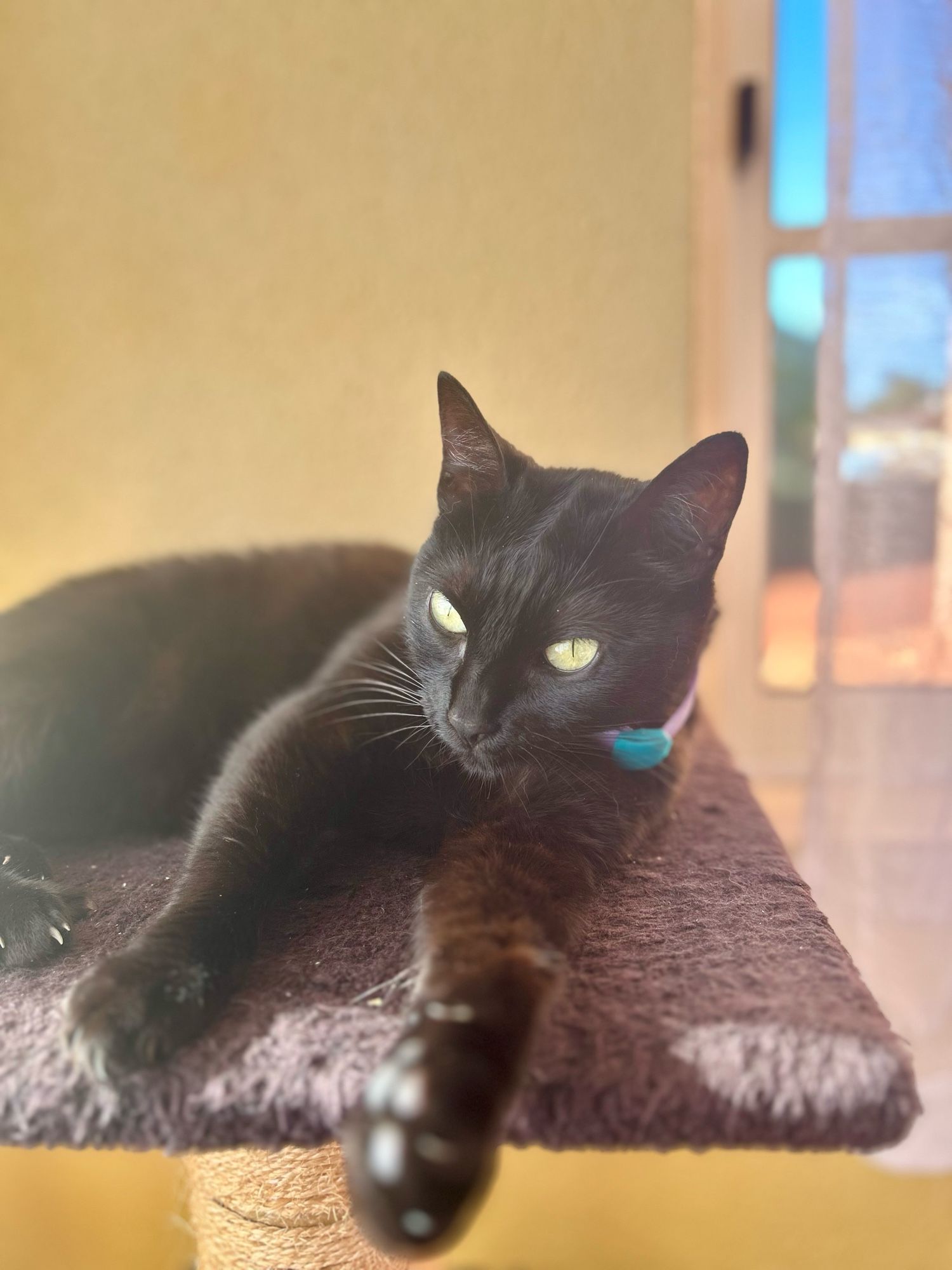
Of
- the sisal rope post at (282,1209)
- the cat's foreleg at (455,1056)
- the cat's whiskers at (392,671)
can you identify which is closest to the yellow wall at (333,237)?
the cat's whiskers at (392,671)

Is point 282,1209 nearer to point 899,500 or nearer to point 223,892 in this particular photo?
point 223,892

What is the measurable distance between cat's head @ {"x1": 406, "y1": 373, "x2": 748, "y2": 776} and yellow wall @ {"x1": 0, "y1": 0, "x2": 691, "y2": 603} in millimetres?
149

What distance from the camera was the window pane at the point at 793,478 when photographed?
1.12 m

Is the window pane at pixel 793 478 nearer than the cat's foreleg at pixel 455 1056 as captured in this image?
No

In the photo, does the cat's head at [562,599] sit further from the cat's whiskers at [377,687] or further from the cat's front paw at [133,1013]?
the cat's front paw at [133,1013]

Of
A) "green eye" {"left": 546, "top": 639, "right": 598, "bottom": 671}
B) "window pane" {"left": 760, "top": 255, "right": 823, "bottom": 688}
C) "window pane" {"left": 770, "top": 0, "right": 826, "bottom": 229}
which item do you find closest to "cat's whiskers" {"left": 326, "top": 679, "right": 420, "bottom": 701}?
"green eye" {"left": 546, "top": 639, "right": 598, "bottom": 671}

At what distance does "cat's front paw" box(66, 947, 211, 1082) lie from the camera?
0.52 meters

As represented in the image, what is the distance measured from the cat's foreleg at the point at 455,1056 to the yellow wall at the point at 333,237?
454 mm

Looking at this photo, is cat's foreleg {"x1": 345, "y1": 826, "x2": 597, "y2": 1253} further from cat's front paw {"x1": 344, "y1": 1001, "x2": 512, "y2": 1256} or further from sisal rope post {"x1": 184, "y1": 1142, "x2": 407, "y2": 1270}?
sisal rope post {"x1": 184, "y1": 1142, "x2": 407, "y2": 1270}

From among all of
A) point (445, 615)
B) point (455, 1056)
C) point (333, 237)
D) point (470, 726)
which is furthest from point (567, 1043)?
point (333, 237)

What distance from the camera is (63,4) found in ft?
2.80

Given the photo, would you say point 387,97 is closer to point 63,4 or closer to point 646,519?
point 63,4

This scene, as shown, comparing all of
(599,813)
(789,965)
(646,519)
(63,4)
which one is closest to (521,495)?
(646,519)

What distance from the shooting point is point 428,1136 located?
1.36 feet
